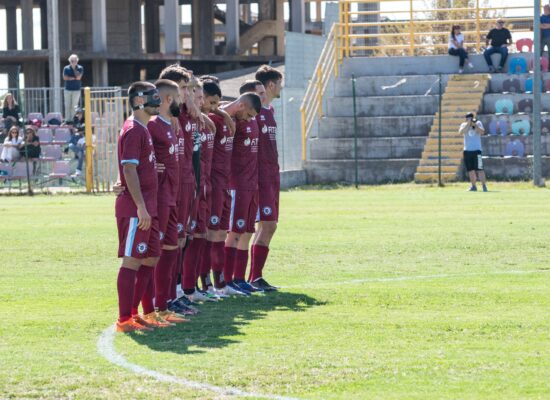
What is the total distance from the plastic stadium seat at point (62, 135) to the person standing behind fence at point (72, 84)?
1.35 metres

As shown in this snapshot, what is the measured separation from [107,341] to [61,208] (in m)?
17.5

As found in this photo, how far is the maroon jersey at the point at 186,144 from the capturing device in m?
11.4

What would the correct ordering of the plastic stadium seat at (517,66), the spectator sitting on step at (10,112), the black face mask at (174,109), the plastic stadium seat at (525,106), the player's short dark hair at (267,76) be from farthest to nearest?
the plastic stadium seat at (517,66)
the plastic stadium seat at (525,106)
the spectator sitting on step at (10,112)
the player's short dark hair at (267,76)
the black face mask at (174,109)

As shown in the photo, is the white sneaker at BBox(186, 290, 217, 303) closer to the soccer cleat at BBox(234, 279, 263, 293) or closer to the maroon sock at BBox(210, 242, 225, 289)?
the maroon sock at BBox(210, 242, 225, 289)

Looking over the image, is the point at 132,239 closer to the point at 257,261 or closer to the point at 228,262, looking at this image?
the point at 228,262

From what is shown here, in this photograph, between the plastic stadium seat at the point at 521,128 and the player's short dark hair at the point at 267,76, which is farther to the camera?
the plastic stadium seat at the point at 521,128

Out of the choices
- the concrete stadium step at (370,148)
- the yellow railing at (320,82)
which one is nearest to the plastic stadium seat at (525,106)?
the concrete stadium step at (370,148)

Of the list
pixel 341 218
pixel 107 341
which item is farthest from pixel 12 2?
pixel 107 341

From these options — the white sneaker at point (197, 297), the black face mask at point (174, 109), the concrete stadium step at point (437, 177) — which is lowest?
the concrete stadium step at point (437, 177)

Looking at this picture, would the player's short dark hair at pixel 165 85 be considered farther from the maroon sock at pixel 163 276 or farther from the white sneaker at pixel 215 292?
the white sneaker at pixel 215 292

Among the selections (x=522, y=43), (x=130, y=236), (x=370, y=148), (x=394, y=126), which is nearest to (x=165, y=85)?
(x=130, y=236)

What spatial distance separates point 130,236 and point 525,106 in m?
28.4

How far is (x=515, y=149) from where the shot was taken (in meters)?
35.7

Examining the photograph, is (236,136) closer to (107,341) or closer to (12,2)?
(107,341)
